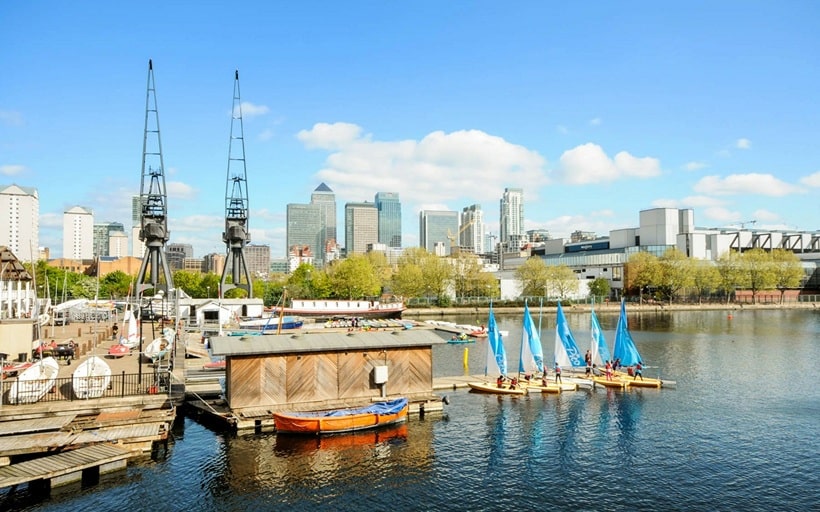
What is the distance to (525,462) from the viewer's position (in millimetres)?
32031

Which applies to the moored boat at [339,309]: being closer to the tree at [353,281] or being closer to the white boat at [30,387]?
the tree at [353,281]

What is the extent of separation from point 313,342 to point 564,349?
77.5 ft

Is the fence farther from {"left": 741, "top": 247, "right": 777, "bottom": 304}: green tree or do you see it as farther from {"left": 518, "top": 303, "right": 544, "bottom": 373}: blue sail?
{"left": 741, "top": 247, "right": 777, "bottom": 304}: green tree

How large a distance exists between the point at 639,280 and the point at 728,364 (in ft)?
352

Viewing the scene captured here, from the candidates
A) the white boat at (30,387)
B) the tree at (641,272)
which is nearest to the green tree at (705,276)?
the tree at (641,272)

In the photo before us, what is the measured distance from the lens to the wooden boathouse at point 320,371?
122ft

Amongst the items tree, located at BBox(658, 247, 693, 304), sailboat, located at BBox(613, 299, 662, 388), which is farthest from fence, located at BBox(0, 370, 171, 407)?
tree, located at BBox(658, 247, 693, 304)

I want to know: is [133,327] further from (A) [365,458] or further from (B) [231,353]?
(A) [365,458]

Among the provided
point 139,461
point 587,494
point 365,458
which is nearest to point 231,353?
point 139,461

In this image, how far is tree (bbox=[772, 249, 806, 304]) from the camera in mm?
167875

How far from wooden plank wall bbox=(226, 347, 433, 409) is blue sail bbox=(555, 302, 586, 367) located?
1501 cm

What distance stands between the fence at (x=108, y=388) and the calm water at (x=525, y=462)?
325cm

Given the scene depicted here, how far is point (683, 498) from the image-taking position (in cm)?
2716

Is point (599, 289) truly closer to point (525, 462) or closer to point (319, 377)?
point (319, 377)
